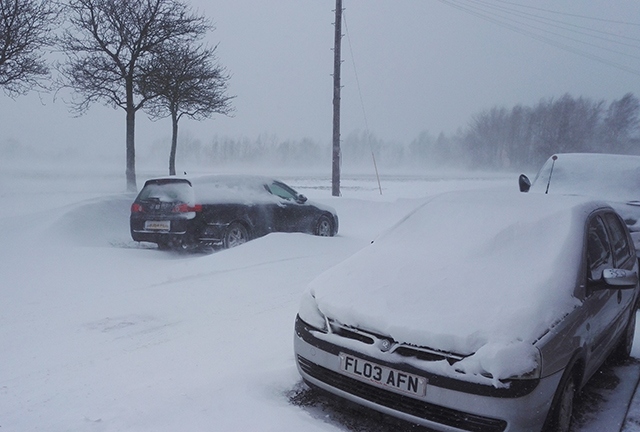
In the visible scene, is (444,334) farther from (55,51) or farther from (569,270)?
(55,51)

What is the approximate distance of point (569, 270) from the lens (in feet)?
9.82

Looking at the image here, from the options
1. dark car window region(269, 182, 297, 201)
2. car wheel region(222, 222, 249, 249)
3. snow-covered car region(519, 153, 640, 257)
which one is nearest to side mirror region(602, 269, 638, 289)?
snow-covered car region(519, 153, 640, 257)

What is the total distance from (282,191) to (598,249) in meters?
6.62

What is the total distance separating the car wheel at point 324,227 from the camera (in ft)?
32.4

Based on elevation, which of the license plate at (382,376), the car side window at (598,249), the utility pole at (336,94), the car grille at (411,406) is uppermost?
the utility pole at (336,94)

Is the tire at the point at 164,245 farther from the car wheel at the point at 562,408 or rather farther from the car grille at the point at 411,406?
the car wheel at the point at 562,408

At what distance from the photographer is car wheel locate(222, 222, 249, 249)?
805 cm

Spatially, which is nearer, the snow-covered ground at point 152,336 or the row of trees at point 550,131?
the snow-covered ground at point 152,336

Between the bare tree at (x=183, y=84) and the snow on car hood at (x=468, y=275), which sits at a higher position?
the bare tree at (x=183, y=84)

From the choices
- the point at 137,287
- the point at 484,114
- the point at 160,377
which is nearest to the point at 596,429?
the point at 160,377

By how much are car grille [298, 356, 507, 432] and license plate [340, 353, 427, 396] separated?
0.06 m

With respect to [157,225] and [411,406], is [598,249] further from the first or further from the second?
[157,225]

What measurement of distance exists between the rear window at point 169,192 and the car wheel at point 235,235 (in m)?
0.83

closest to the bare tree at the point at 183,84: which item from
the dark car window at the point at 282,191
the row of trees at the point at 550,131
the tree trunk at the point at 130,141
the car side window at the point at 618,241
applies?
the tree trunk at the point at 130,141
